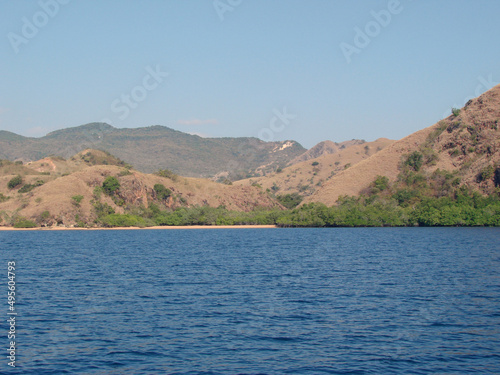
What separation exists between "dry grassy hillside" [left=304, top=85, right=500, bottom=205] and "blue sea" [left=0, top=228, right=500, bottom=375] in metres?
81.9

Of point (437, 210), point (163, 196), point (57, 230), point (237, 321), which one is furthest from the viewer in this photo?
point (163, 196)

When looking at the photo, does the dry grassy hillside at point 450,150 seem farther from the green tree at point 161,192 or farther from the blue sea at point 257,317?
the blue sea at point 257,317

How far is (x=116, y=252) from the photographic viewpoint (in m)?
60.2

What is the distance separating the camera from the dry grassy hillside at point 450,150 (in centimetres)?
12156

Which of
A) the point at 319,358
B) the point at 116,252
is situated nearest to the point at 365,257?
the point at 116,252

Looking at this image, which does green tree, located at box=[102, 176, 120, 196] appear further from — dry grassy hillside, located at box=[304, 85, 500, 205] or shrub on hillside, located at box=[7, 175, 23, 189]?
dry grassy hillside, located at box=[304, 85, 500, 205]

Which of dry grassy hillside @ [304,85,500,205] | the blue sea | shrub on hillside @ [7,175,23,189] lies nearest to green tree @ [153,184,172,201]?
shrub on hillside @ [7,175,23,189]

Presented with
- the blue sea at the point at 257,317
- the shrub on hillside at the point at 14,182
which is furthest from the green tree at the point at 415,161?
the shrub on hillside at the point at 14,182

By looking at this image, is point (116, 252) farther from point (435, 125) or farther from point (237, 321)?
point (435, 125)

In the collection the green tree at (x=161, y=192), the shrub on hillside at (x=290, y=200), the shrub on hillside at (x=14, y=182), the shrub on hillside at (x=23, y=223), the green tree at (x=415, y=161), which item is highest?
the green tree at (x=415, y=161)

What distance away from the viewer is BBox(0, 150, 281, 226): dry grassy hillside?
11838cm

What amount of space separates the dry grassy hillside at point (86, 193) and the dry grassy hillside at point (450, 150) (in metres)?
32.0

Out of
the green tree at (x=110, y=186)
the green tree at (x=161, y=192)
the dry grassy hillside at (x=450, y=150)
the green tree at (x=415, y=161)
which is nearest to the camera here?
the dry grassy hillside at (x=450, y=150)

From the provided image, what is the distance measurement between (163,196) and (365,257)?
3921 inches
